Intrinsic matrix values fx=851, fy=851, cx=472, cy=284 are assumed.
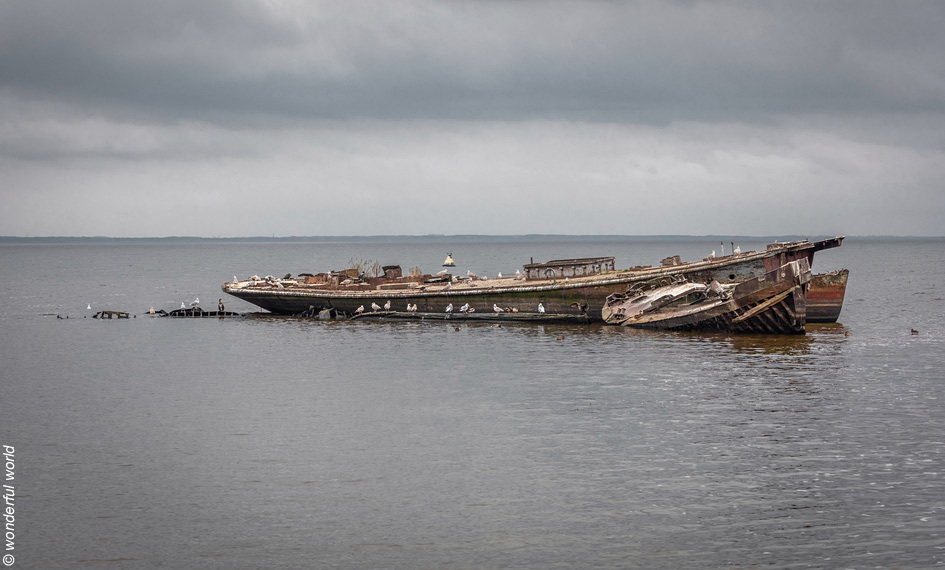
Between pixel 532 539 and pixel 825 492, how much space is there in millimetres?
8853

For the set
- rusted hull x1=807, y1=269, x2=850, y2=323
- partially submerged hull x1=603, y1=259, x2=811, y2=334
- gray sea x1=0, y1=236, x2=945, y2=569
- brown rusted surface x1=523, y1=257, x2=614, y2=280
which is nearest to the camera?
gray sea x1=0, y1=236, x2=945, y2=569

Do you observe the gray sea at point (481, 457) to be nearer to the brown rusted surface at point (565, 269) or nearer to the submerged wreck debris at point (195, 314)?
the brown rusted surface at point (565, 269)

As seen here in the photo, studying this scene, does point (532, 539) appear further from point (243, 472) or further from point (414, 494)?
point (243, 472)

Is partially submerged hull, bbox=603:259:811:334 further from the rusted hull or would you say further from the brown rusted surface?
the rusted hull

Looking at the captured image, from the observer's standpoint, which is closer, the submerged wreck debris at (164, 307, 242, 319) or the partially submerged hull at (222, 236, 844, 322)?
the partially submerged hull at (222, 236, 844, 322)

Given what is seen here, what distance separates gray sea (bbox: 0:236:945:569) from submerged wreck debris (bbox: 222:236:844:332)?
987cm

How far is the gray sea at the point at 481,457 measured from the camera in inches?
812

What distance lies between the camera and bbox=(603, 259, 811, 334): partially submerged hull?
5431 cm

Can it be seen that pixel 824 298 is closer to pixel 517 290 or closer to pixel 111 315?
pixel 517 290

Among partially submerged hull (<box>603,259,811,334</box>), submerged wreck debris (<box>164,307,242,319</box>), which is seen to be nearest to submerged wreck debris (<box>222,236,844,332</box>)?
partially submerged hull (<box>603,259,811,334</box>)

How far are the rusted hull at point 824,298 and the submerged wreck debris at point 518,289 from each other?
0.17m

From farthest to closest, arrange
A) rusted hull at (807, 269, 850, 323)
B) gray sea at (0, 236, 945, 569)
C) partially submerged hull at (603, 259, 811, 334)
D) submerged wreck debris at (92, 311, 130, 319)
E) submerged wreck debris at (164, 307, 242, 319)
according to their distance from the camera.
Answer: submerged wreck debris at (164, 307, 242, 319), submerged wreck debris at (92, 311, 130, 319), rusted hull at (807, 269, 850, 323), partially submerged hull at (603, 259, 811, 334), gray sea at (0, 236, 945, 569)

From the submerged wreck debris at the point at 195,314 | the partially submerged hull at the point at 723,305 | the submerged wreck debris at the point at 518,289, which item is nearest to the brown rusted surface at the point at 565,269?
the submerged wreck debris at the point at 518,289

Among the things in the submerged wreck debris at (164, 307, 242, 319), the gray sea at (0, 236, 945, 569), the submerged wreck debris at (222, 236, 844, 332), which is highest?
the submerged wreck debris at (222, 236, 844, 332)
